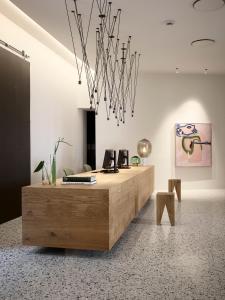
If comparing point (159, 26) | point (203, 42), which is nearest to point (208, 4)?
point (159, 26)

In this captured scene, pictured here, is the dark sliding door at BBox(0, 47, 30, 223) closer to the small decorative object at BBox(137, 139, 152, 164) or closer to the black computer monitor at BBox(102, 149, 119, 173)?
the black computer monitor at BBox(102, 149, 119, 173)

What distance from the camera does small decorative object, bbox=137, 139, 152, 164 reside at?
27.2 ft

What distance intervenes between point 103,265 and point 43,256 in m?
0.69

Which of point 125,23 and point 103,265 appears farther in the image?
point 125,23

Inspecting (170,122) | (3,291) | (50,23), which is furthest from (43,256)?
(170,122)

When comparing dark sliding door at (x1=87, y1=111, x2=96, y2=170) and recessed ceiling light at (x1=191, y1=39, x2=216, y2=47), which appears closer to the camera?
recessed ceiling light at (x1=191, y1=39, x2=216, y2=47)

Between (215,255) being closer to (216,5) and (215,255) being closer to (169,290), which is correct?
(169,290)

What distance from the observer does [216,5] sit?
4523 millimetres

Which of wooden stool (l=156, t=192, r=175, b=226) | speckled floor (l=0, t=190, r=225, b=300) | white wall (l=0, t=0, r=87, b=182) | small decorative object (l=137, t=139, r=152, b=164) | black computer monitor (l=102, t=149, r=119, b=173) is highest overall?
white wall (l=0, t=0, r=87, b=182)

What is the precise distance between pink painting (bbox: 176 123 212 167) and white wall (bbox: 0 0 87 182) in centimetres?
270

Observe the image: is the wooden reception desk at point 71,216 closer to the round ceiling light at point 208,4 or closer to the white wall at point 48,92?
the round ceiling light at point 208,4

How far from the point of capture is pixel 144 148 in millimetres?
8289

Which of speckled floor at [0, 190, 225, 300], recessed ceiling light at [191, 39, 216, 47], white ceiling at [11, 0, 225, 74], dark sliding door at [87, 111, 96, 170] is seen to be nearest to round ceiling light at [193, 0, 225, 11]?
white ceiling at [11, 0, 225, 74]

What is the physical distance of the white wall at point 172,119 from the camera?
8.98 m
